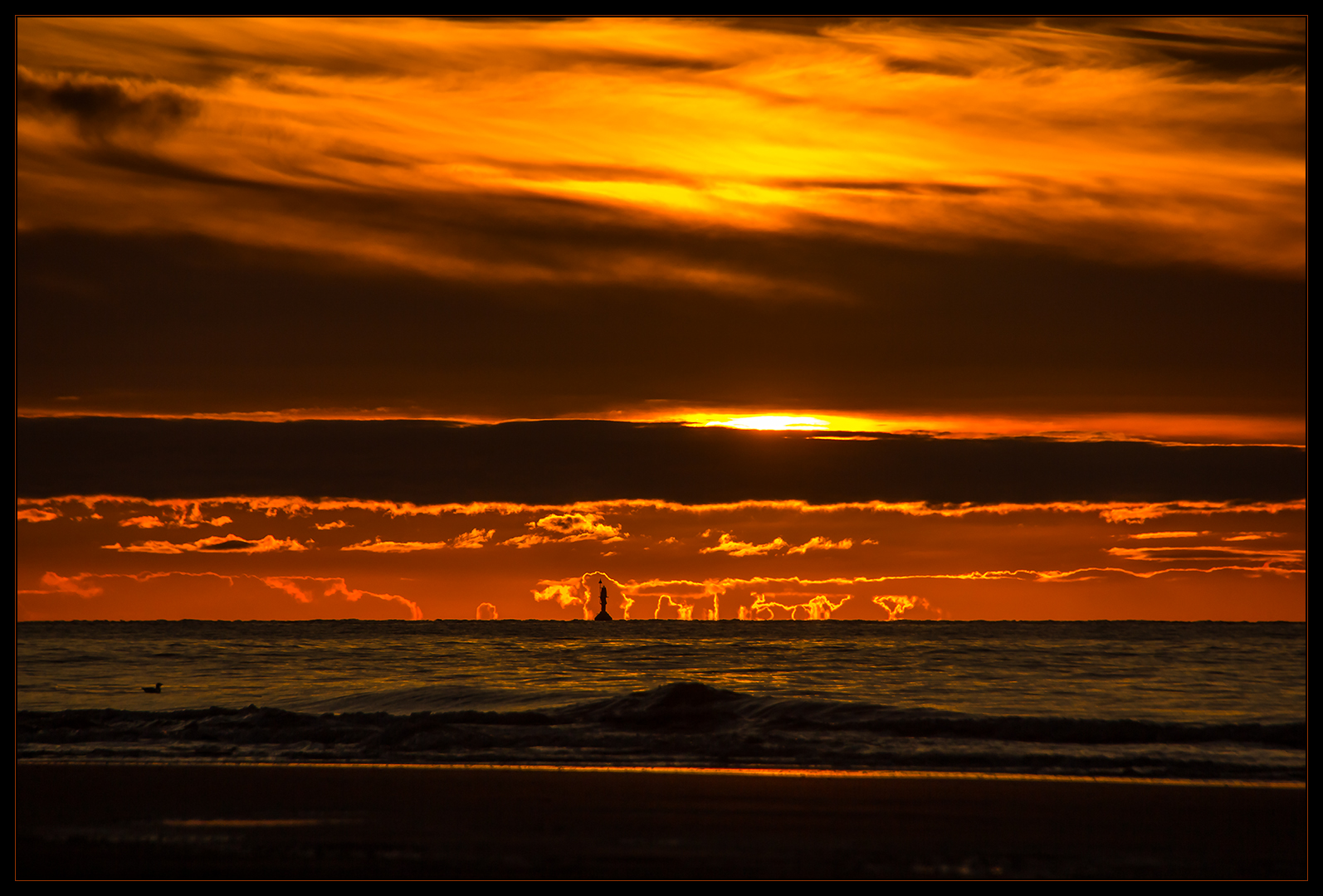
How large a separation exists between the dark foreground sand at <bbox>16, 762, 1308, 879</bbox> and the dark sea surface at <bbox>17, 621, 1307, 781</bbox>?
2.06 m

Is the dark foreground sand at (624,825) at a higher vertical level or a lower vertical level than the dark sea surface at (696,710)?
higher

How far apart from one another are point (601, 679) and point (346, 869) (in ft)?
83.5

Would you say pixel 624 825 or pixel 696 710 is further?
pixel 696 710

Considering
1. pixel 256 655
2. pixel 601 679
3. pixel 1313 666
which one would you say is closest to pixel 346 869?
pixel 1313 666

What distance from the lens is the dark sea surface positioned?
20.2m

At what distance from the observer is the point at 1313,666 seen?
12234mm

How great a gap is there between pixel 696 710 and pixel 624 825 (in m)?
11.8

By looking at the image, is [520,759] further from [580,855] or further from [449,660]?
[449,660]

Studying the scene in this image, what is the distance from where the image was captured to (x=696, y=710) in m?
25.6

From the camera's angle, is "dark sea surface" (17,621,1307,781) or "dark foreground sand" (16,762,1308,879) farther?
"dark sea surface" (17,621,1307,781)

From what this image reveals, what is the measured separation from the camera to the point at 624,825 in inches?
550

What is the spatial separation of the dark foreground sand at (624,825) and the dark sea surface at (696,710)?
6.75 feet

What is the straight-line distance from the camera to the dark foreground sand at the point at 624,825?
39.8 ft

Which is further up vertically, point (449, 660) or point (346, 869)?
point (346, 869)
